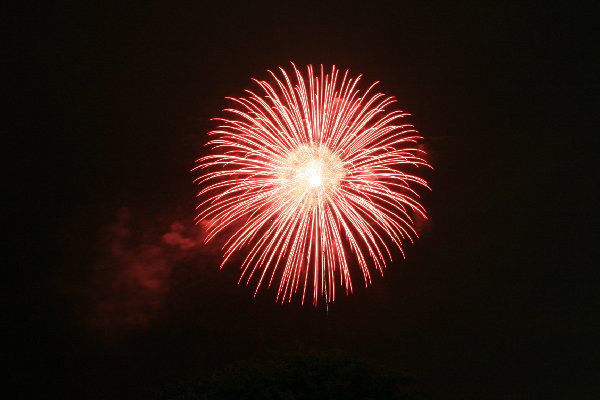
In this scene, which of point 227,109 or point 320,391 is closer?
point 320,391

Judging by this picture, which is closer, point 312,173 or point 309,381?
point 309,381

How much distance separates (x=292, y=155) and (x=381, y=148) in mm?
1871

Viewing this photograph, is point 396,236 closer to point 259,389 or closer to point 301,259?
point 301,259

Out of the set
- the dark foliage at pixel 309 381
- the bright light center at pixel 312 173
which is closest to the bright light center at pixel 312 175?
the bright light center at pixel 312 173

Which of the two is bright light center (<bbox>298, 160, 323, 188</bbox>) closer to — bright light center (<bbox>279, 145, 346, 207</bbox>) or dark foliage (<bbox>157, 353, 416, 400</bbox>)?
bright light center (<bbox>279, 145, 346, 207</bbox>)

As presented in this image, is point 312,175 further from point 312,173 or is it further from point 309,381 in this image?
point 309,381

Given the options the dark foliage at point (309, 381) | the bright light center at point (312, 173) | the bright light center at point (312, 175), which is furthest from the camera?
the bright light center at point (312, 175)

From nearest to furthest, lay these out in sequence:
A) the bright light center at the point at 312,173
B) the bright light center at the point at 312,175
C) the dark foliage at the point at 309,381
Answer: the dark foliage at the point at 309,381
the bright light center at the point at 312,173
the bright light center at the point at 312,175

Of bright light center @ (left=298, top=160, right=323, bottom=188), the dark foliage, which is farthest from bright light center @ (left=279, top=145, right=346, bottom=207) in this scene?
the dark foliage

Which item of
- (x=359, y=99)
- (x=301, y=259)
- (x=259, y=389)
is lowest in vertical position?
(x=259, y=389)

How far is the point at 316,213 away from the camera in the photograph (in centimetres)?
1723

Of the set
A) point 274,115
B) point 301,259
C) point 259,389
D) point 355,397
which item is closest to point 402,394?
point 355,397

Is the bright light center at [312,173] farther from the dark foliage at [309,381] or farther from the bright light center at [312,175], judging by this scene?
the dark foliage at [309,381]

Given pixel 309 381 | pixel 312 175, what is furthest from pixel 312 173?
pixel 309 381
